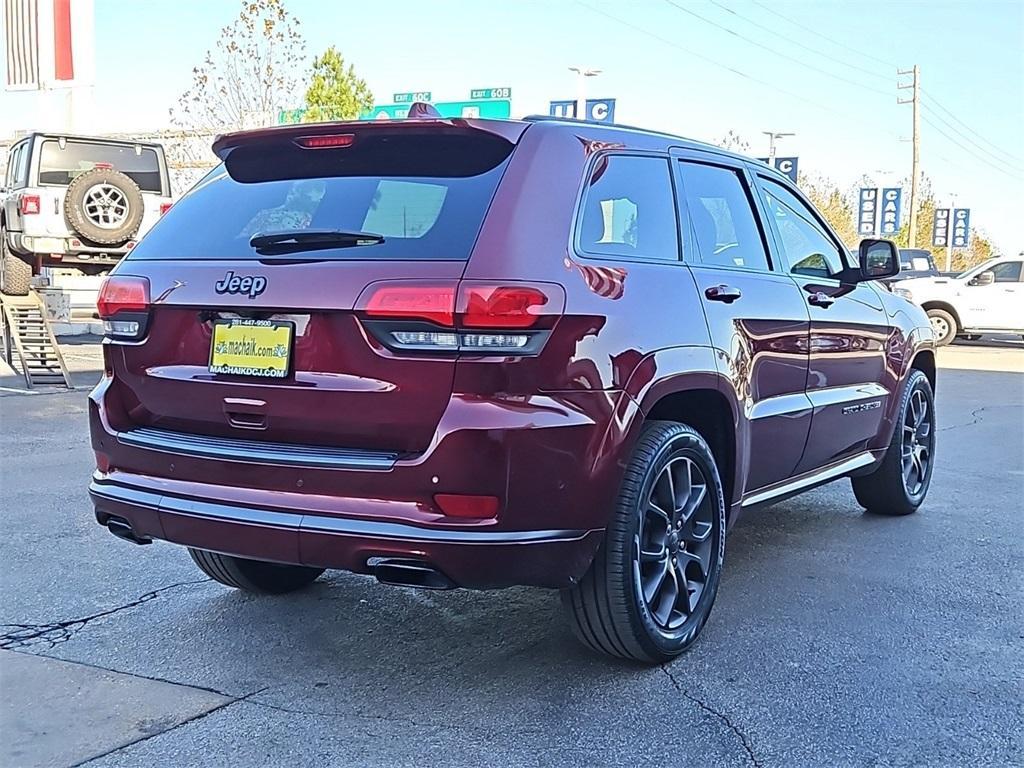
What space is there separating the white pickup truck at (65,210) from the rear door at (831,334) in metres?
8.19

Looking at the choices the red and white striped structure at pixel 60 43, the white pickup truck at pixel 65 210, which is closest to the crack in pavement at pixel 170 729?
the white pickup truck at pixel 65 210

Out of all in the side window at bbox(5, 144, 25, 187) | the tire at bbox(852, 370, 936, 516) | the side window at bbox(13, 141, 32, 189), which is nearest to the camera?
the tire at bbox(852, 370, 936, 516)

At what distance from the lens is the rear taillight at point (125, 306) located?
3.47 metres

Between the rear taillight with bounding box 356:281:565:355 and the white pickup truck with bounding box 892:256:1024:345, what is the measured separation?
1892 cm

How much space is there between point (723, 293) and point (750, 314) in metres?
0.23

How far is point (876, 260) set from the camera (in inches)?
204

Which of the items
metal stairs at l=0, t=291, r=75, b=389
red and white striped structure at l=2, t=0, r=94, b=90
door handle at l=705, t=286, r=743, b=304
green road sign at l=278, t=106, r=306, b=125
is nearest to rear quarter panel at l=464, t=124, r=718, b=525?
door handle at l=705, t=286, r=743, b=304

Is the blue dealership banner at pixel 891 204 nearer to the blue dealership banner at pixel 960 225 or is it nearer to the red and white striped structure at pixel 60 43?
the blue dealership banner at pixel 960 225

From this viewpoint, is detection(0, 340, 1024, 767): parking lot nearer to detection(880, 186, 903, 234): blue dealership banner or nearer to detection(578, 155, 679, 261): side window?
detection(578, 155, 679, 261): side window

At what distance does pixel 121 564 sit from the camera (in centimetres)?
476

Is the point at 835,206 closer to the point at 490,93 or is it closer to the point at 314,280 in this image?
the point at 490,93

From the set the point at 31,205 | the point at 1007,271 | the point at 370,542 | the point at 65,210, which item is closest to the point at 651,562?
the point at 370,542

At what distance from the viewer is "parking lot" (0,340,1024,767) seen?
303 centimetres

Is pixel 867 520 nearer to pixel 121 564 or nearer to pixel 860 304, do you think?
pixel 860 304
